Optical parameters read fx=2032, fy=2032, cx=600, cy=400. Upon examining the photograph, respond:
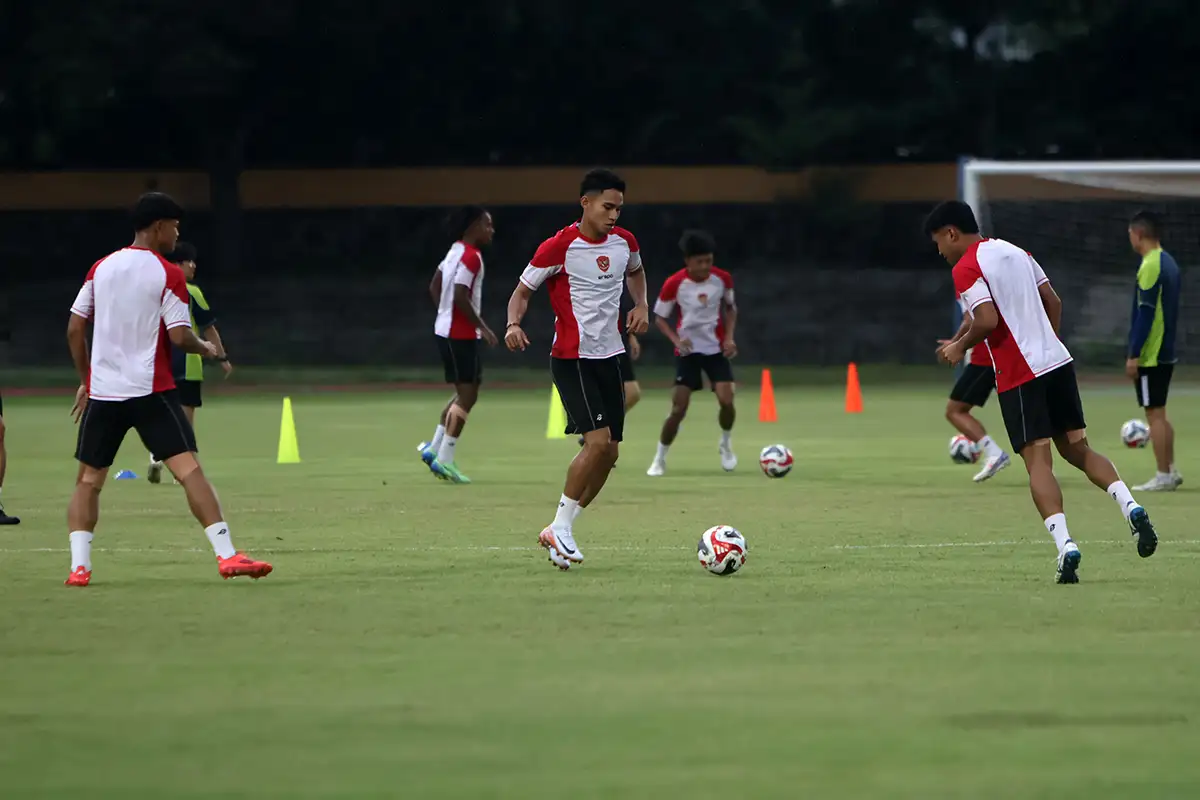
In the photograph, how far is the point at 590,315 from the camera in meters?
11.2

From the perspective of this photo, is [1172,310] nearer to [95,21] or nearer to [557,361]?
[557,361]

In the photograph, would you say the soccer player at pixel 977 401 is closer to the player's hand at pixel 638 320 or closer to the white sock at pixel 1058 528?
the player's hand at pixel 638 320

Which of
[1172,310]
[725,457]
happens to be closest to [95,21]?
[725,457]

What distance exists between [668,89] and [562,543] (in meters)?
38.9

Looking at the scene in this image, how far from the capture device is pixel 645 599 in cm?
949

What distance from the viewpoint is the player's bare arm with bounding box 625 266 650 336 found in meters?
11.0

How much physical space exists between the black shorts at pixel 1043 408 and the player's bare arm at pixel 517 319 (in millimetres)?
2514

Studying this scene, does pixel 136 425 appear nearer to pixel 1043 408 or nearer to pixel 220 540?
pixel 220 540

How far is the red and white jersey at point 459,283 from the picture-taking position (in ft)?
55.5

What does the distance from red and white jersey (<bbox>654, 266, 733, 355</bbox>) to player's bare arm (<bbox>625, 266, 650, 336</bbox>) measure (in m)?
6.55

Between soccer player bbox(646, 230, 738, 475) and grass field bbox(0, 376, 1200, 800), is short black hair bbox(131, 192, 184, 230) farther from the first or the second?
soccer player bbox(646, 230, 738, 475)

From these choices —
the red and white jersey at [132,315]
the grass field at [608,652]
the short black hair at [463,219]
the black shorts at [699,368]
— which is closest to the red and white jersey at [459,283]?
the short black hair at [463,219]

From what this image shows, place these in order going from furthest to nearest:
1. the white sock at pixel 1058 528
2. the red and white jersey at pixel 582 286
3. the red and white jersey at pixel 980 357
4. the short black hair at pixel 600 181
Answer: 1. the red and white jersey at pixel 980 357
2. the red and white jersey at pixel 582 286
3. the short black hair at pixel 600 181
4. the white sock at pixel 1058 528

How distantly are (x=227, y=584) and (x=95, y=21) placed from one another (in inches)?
1345
